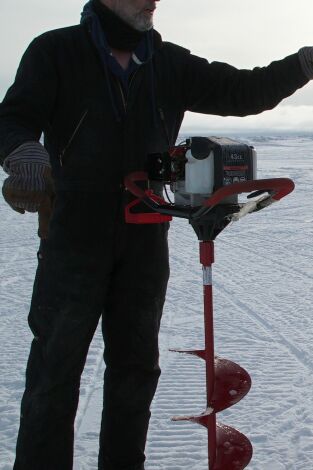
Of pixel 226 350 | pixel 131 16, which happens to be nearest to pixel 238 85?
pixel 131 16

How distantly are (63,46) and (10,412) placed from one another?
5.67 ft

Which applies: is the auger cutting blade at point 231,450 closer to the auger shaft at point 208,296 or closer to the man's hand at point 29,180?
the auger shaft at point 208,296

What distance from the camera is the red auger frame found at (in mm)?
1923

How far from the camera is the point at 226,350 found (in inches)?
155

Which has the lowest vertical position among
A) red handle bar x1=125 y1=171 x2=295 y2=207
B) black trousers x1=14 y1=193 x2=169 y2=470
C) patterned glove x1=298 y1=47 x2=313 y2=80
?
black trousers x1=14 y1=193 x2=169 y2=470

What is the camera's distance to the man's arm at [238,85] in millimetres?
2305

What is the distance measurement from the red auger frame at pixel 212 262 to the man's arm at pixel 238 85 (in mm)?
382

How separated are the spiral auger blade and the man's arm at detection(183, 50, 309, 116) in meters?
0.53

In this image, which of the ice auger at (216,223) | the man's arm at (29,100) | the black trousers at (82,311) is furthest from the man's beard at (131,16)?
the black trousers at (82,311)

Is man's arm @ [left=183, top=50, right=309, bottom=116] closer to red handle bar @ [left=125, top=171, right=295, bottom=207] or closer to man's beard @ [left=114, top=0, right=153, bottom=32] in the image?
man's beard @ [left=114, top=0, right=153, bottom=32]

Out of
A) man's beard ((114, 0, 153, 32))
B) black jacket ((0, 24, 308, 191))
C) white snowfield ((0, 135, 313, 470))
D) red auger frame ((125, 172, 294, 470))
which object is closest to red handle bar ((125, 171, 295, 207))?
red auger frame ((125, 172, 294, 470))

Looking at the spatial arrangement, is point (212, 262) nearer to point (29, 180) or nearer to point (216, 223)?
point (216, 223)

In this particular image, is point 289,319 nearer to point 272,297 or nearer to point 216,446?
point 272,297

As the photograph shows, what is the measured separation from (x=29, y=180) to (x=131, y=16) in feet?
2.18
